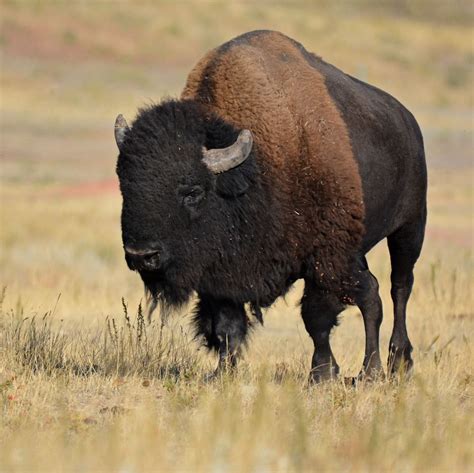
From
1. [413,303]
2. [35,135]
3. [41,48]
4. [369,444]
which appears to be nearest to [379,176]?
[369,444]

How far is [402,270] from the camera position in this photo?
11148 millimetres

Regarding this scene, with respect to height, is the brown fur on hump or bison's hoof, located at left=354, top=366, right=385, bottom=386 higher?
the brown fur on hump

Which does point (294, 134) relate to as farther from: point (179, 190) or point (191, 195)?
point (179, 190)

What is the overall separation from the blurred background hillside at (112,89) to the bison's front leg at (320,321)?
541cm

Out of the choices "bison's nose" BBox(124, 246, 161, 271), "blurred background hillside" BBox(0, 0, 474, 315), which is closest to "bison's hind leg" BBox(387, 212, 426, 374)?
"bison's nose" BBox(124, 246, 161, 271)

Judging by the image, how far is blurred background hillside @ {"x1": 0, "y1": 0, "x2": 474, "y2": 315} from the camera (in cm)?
1943

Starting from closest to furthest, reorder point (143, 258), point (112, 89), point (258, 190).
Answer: point (143, 258), point (258, 190), point (112, 89)

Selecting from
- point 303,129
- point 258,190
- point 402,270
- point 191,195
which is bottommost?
point 402,270

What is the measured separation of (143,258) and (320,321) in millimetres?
1980

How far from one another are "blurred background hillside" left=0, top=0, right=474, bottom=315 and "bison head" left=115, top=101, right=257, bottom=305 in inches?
238

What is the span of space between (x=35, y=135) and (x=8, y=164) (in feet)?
24.2

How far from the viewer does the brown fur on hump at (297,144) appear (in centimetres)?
880

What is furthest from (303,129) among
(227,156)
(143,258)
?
(143,258)

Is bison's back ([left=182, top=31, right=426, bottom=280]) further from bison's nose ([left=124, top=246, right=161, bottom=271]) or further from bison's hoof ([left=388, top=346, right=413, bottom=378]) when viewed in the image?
bison's hoof ([left=388, top=346, right=413, bottom=378])
